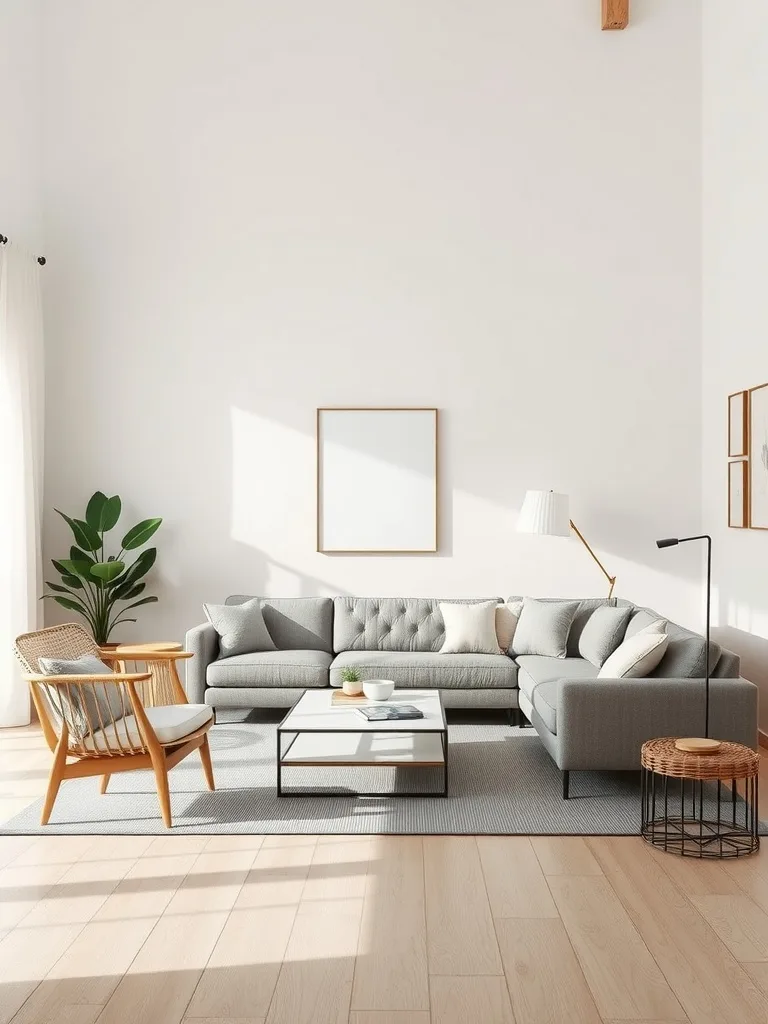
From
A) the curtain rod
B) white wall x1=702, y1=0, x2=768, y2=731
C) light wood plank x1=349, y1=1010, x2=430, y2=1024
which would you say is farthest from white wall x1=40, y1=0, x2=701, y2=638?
light wood plank x1=349, y1=1010, x2=430, y2=1024

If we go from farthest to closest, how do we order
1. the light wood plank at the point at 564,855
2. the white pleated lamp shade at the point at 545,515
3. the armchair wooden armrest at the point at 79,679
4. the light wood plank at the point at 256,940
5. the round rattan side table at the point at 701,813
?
1. the white pleated lamp shade at the point at 545,515
2. the armchair wooden armrest at the point at 79,679
3. the round rattan side table at the point at 701,813
4. the light wood plank at the point at 564,855
5. the light wood plank at the point at 256,940

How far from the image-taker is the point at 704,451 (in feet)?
21.7

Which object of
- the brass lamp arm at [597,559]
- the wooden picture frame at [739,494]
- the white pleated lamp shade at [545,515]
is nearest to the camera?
the wooden picture frame at [739,494]

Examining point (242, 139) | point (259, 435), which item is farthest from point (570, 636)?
point (242, 139)

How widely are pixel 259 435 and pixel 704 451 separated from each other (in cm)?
315

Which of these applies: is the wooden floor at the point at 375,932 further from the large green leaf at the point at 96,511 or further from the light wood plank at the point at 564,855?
the large green leaf at the point at 96,511

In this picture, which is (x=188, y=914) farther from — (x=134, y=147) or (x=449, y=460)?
(x=134, y=147)

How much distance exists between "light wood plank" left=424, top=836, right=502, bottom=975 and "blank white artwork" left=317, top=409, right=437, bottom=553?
10.3 feet

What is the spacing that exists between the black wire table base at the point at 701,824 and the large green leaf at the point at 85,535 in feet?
13.0

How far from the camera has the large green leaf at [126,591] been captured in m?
6.45

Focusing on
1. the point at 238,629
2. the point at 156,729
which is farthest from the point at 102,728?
the point at 238,629

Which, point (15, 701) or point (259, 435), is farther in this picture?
point (259, 435)

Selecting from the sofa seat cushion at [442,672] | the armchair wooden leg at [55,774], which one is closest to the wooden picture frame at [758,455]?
the sofa seat cushion at [442,672]

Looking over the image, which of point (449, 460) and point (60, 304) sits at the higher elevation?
point (60, 304)
